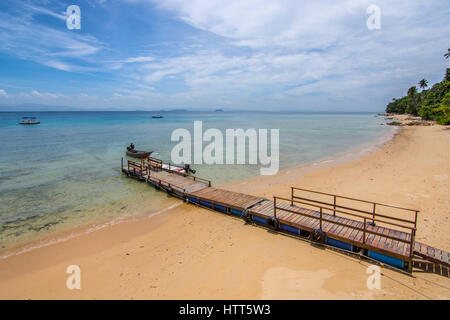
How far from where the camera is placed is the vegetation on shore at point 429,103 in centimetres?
4488

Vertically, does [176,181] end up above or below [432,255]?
above

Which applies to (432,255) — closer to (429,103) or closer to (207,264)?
(207,264)

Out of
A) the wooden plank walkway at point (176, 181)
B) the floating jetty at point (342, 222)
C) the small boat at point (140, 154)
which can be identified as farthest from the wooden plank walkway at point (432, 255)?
the small boat at point (140, 154)

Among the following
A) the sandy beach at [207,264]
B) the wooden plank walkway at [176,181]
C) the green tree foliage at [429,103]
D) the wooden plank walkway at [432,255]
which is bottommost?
the sandy beach at [207,264]

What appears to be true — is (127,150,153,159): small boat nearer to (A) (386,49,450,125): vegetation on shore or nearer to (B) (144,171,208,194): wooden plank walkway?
(B) (144,171,208,194): wooden plank walkway

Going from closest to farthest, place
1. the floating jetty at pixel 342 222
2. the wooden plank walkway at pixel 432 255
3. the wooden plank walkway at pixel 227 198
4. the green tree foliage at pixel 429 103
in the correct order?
the wooden plank walkway at pixel 432 255, the floating jetty at pixel 342 222, the wooden plank walkway at pixel 227 198, the green tree foliage at pixel 429 103

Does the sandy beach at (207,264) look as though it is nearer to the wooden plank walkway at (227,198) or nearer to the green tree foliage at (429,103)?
the wooden plank walkway at (227,198)

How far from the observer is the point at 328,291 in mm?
6422

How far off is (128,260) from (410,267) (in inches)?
391

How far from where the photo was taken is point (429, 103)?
7275cm

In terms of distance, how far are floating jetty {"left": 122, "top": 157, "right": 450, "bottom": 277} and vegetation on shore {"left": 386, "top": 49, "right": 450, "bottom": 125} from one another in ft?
110

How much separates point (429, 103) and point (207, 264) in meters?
95.0

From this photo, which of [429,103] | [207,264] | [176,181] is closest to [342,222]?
[207,264]
